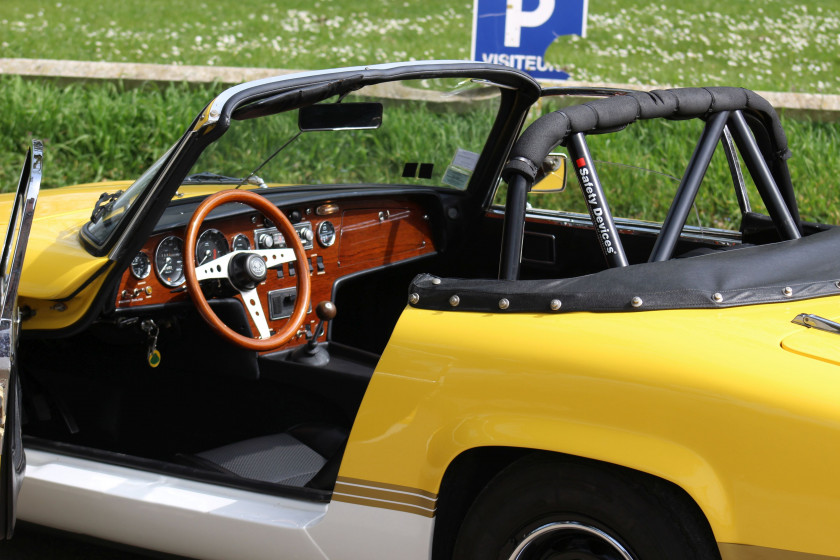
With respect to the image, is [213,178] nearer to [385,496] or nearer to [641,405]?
[385,496]

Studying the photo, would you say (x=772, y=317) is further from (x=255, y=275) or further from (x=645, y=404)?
(x=255, y=275)

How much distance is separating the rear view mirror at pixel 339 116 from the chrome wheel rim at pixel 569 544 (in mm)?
1617

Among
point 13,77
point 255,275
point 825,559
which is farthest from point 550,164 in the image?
point 13,77

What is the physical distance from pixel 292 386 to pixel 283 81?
1185mm

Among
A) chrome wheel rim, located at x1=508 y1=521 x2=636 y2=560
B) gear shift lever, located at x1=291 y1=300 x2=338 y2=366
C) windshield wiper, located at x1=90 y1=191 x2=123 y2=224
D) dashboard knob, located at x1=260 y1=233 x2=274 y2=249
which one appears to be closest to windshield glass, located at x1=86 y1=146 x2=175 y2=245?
windshield wiper, located at x1=90 y1=191 x2=123 y2=224

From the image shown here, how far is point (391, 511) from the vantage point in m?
2.29

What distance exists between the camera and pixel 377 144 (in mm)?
3799

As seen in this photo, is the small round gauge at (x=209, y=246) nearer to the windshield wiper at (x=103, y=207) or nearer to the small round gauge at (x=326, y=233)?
the windshield wiper at (x=103, y=207)

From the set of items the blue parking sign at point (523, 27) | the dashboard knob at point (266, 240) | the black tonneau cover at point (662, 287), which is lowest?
the dashboard knob at point (266, 240)

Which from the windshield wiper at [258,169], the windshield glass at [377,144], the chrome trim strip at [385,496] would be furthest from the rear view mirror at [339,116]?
the chrome trim strip at [385,496]

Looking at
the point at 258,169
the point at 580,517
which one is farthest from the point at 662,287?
the point at 258,169

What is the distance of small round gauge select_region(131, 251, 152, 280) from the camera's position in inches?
120

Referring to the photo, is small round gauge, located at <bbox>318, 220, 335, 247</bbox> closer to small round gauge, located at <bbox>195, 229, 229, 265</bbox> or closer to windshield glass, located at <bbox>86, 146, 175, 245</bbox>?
small round gauge, located at <bbox>195, 229, 229, 265</bbox>

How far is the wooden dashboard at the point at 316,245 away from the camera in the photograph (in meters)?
3.11
